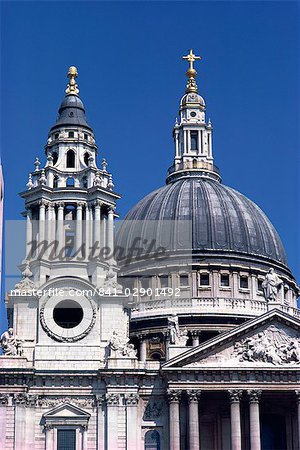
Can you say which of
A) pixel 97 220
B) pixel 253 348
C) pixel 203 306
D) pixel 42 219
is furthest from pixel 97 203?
pixel 203 306

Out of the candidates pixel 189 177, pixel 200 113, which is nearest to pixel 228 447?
pixel 189 177

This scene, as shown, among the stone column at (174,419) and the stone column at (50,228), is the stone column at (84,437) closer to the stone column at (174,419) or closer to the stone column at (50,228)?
the stone column at (174,419)

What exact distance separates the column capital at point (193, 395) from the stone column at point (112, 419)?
184 inches

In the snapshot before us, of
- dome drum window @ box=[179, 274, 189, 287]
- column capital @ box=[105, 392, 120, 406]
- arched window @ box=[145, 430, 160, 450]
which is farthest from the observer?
dome drum window @ box=[179, 274, 189, 287]

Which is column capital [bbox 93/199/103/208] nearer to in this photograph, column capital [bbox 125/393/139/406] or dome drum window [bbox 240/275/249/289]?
column capital [bbox 125/393/139/406]

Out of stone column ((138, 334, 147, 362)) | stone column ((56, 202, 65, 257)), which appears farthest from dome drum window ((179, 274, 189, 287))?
stone column ((56, 202, 65, 257))

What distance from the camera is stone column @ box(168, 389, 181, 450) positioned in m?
79.3

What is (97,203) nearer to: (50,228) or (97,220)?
(97,220)

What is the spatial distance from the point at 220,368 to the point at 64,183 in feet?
60.2

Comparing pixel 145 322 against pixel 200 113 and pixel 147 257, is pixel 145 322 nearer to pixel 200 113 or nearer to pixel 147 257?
pixel 147 257

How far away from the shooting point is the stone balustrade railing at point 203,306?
98.5 m

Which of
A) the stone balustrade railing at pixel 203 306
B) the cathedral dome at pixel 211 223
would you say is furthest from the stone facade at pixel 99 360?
the cathedral dome at pixel 211 223

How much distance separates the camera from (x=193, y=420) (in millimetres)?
79688

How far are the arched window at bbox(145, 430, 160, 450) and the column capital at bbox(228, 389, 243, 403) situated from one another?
17.9 feet
